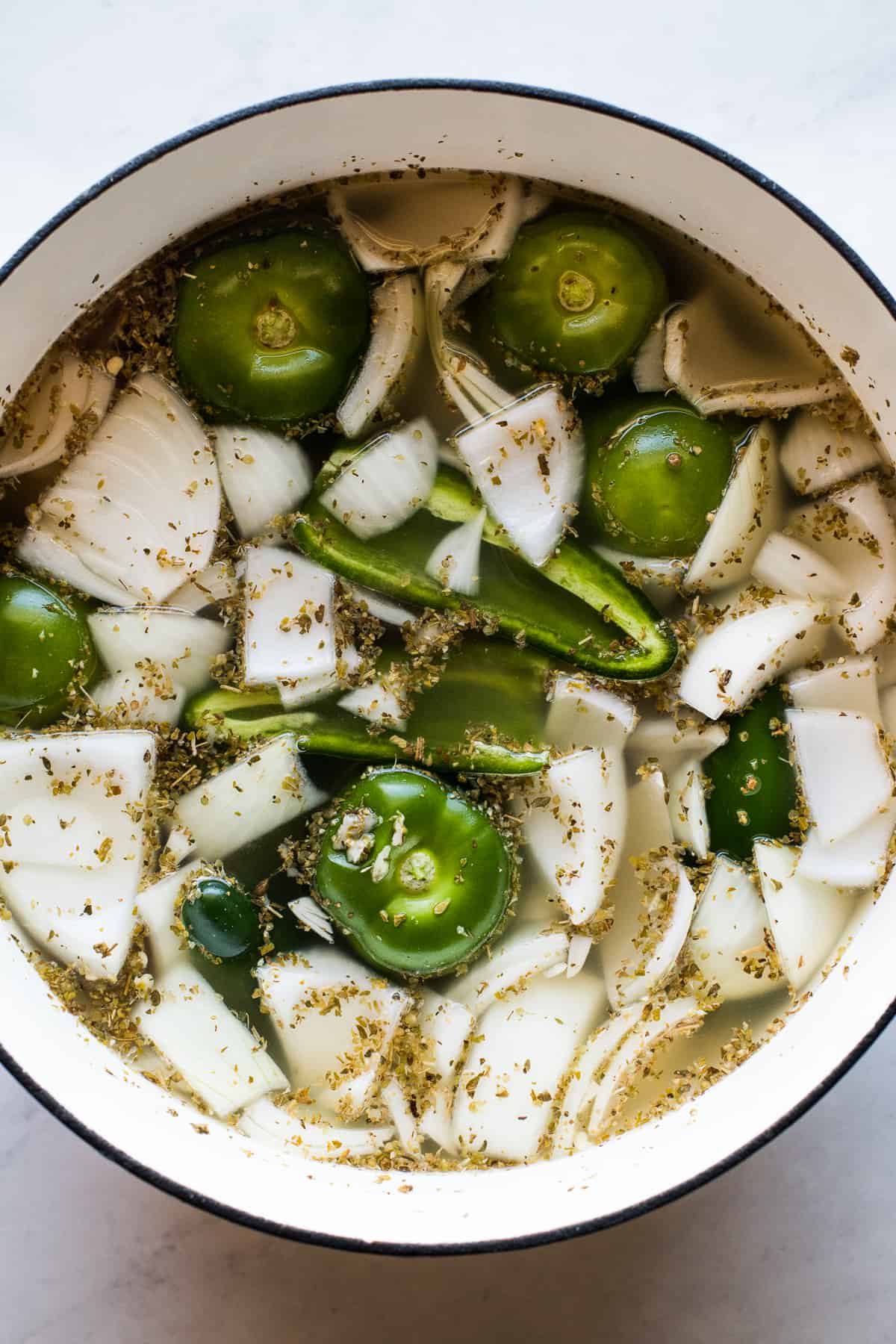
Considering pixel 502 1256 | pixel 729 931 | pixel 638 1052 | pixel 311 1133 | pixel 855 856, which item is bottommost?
pixel 502 1256

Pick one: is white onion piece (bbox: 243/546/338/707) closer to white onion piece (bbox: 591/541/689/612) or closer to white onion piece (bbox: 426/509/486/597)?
white onion piece (bbox: 426/509/486/597)

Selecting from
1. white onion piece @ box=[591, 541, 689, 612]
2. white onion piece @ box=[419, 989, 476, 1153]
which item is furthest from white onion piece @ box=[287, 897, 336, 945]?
white onion piece @ box=[591, 541, 689, 612]

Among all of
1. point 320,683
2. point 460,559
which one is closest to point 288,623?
point 320,683

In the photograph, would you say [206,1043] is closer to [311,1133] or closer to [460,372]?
[311,1133]

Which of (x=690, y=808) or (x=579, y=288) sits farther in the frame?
(x=690, y=808)

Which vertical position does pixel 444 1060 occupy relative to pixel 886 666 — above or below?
below

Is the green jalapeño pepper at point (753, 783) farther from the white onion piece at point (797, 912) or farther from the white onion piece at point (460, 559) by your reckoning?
the white onion piece at point (460, 559)

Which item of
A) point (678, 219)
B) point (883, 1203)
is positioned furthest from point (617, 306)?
point (883, 1203)
